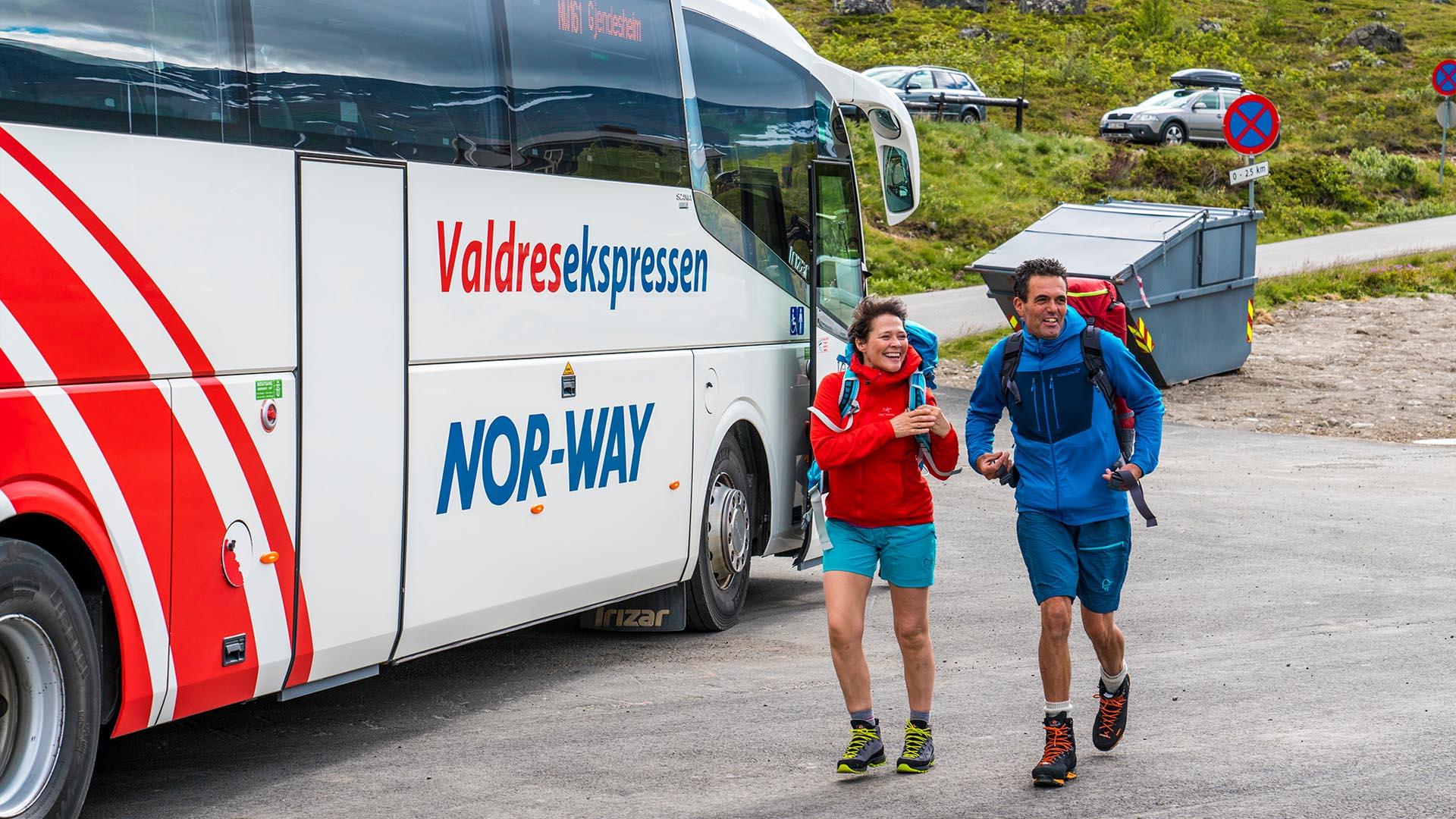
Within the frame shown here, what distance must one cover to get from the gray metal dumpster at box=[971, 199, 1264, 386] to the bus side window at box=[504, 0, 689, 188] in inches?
375

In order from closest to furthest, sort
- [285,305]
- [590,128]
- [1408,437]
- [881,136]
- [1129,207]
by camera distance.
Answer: [285,305], [590,128], [881,136], [1408,437], [1129,207]

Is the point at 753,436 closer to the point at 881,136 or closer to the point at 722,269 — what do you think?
the point at 722,269

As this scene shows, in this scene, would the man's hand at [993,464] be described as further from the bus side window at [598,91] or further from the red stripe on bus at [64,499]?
the red stripe on bus at [64,499]

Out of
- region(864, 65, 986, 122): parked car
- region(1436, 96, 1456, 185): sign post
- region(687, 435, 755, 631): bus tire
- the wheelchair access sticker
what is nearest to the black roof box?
region(864, 65, 986, 122): parked car

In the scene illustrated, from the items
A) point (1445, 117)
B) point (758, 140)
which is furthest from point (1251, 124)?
point (1445, 117)

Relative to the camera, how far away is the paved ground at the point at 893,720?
19.5 feet

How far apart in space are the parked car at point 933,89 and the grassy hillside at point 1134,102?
78.5 inches

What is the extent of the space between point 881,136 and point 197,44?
21.5 feet

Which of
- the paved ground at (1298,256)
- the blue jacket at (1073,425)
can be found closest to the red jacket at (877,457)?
the blue jacket at (1073,425)

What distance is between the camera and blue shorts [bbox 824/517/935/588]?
6.35 metres

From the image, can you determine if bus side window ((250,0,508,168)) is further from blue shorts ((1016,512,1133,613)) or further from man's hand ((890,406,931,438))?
blue shorts ((1016,512,1133,613))

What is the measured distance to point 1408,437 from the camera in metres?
17.0

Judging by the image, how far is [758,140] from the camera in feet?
31.9

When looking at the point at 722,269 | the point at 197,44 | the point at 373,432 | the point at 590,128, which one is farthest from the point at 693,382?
the point at 197,44
